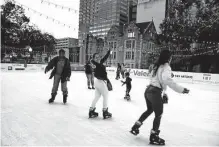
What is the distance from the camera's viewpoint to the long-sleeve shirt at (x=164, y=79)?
124 inches

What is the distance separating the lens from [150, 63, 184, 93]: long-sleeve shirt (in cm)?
314

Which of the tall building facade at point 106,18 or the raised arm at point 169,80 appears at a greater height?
the tall building facade at point 106,18

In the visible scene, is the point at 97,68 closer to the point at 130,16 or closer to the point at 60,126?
the point at 60,126

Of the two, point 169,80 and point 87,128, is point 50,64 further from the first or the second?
point 169,80

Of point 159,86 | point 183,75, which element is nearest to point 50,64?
point 159,86

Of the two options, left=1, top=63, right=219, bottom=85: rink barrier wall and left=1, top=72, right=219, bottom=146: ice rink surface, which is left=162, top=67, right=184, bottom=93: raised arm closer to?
left=1, top=72, right=219, bottom=146: ice rink surface

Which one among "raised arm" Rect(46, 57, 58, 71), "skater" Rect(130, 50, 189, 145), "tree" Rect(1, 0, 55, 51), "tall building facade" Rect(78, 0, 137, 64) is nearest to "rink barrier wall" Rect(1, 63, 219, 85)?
"tall building facade" Rect(78, 0, 137, 64)

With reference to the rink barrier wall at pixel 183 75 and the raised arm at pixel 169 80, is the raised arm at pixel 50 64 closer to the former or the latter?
the raised arm at pixel 169 80

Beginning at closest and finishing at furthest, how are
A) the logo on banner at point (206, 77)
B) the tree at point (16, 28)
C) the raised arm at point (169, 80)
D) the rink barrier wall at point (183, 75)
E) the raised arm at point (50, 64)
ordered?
1. the raised arm at point (169, 80)
2. the raised arm at point (50, 64)
3. the rink barrier wall at point (183, 75)
4. the logo on banner at point (206, 77)
5. the tree at point (16, 28)

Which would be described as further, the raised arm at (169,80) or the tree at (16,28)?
the tree at (16,28)

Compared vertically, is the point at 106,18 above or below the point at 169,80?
above

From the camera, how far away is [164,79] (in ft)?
10.3

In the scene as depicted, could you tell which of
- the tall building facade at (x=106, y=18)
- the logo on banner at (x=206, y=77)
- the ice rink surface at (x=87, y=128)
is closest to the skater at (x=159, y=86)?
the ice rink surface at (x=87, y=128)

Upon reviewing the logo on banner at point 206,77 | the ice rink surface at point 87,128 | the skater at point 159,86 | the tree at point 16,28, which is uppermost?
the tree at point 16,28
